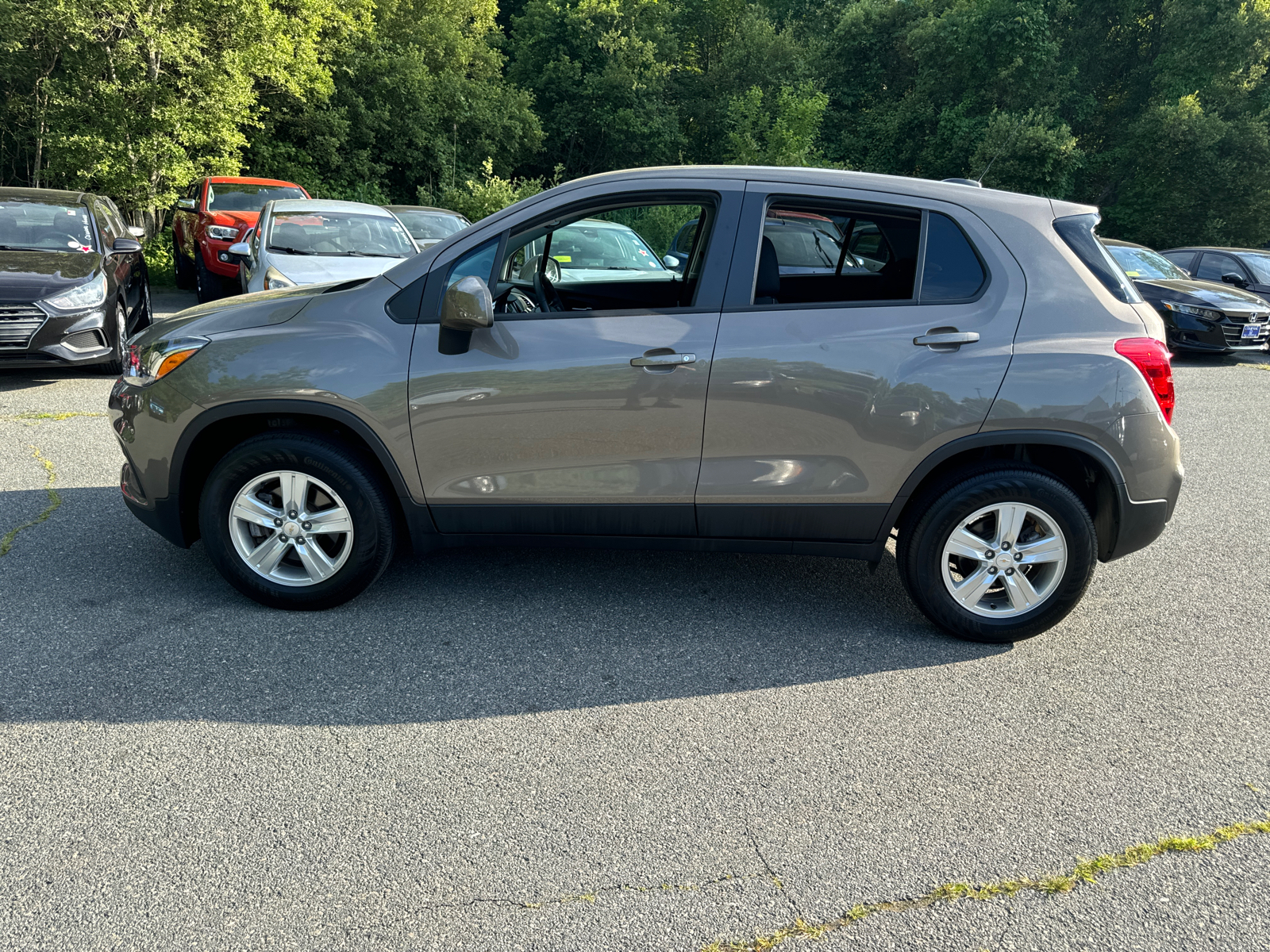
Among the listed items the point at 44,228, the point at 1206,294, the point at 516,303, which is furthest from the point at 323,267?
the point at 1206,294

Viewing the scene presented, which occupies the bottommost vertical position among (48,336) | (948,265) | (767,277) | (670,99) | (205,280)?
(205,280)

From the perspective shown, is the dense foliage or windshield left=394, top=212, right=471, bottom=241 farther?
the dense foliage

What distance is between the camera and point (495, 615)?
13.6 ft

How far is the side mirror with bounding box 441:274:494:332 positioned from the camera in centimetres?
363

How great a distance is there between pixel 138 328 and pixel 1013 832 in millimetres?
9808

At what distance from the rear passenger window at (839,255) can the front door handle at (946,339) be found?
0.20 meters

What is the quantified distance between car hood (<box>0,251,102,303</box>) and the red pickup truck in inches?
142

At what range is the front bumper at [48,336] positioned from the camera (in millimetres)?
7656

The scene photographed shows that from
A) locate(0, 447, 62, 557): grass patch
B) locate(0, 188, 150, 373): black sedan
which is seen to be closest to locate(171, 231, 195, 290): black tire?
locate(0, 188, 150, 373): black sedan

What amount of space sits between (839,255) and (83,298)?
6.67m

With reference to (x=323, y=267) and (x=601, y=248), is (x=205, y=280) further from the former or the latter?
(x=601, y=248)

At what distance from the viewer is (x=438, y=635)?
3.94 m

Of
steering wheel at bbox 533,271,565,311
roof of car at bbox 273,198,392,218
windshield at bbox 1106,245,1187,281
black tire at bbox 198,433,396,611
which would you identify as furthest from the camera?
windshield at bbox 1106,245,1187,281

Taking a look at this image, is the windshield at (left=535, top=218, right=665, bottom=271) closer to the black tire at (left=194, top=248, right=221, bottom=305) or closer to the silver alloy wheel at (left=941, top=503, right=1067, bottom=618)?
the silver alloy wheel at (left=941, top=503, right=1067, bottom=618)
